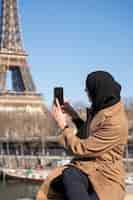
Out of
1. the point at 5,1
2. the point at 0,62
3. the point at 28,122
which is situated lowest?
the point at 28,122

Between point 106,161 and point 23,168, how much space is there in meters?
35.4

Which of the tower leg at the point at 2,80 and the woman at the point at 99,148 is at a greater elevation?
the woman at the point at 99,148

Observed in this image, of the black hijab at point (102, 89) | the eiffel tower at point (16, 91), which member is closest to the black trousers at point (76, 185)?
the black hijab at point (102, 89)

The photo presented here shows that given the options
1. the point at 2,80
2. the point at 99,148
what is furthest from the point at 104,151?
the point at 2,80

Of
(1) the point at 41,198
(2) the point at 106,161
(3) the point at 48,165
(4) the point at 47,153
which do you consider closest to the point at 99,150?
(2) the point at 106,161

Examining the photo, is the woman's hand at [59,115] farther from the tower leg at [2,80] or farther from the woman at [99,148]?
the tower leg at [2,80]

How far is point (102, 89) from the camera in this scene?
9.22 feet

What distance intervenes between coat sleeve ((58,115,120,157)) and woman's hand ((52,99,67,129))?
0.05m

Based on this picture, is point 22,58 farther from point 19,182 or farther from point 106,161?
point 106,161

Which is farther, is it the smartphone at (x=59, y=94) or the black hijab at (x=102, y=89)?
the smartphone at (x=59, y=94)

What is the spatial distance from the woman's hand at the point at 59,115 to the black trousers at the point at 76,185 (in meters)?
0.19

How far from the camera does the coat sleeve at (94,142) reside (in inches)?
113

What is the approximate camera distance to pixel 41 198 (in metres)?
2.95

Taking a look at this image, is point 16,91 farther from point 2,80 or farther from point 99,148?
point 99,148
